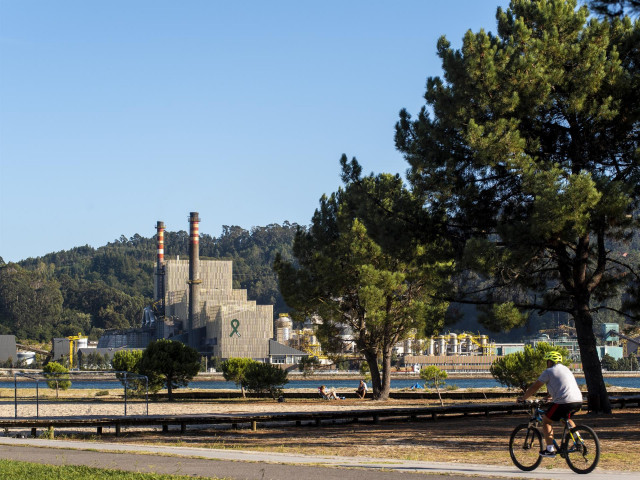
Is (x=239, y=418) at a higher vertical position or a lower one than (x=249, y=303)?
lower

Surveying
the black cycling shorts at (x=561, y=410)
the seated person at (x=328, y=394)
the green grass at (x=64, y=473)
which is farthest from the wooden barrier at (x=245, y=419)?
the seated person at (x=328, y=394)

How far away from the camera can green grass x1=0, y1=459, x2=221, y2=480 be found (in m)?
11.7

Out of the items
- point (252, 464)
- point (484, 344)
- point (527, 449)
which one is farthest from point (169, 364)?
point (484, 344)

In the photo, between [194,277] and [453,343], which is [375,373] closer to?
[194,277]

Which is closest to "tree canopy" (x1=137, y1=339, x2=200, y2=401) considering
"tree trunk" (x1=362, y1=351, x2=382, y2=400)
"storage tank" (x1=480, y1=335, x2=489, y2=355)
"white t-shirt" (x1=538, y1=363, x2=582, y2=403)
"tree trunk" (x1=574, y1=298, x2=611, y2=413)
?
"tree trunk" (x1=362, y1=351, x2=382, y2=400)

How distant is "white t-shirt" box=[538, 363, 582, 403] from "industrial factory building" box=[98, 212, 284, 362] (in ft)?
373

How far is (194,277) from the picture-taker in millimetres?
126312

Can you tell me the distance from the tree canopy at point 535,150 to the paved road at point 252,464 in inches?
413

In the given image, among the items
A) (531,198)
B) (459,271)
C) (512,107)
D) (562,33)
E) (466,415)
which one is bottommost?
(466,415)

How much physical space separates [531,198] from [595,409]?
661 centimetres

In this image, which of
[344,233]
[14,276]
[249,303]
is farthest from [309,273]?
[14,276]

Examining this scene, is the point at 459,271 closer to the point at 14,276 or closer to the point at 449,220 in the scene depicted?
the point at 449,220

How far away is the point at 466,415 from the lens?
28.9 m

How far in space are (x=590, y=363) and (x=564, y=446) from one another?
15.0 metres
